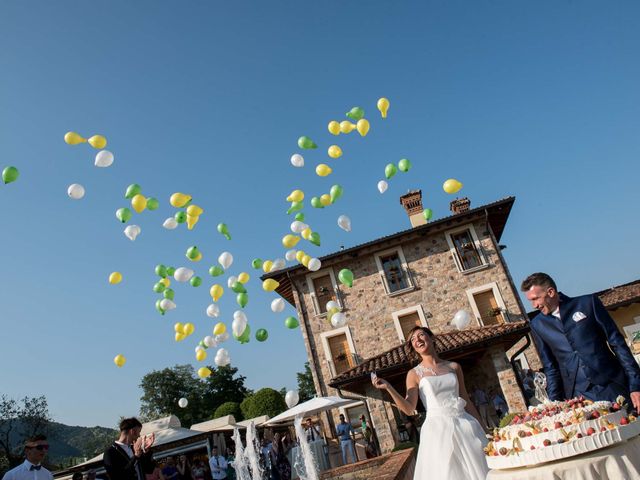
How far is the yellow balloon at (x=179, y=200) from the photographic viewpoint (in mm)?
7949

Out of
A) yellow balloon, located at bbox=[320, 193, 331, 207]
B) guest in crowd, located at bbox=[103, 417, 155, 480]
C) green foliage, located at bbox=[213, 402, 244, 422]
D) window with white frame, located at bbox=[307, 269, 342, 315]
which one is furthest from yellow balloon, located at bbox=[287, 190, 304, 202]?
green foliage, located at bbox=[213, 402, 244, 422]

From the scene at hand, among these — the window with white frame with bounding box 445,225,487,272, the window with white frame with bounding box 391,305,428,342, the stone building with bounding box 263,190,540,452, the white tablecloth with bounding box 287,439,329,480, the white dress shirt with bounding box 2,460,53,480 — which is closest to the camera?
the white dress shirt with bounding box 2,460,53,480

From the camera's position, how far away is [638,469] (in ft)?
6.95

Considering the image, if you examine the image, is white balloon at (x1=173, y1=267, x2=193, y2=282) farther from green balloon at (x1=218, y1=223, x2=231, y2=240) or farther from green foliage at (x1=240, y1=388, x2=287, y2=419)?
green foliage at (x1=240, y1=388, x2=287, y2=419)

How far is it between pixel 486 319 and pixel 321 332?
21.4 feet

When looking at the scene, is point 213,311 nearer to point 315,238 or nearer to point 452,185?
point 315,238

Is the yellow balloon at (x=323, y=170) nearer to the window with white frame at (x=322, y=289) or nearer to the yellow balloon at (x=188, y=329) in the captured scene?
the yellow balloon at (x=188, y=329)

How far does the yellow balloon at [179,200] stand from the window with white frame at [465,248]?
12.5 meters

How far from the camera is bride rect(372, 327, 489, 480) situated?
10.1 feet

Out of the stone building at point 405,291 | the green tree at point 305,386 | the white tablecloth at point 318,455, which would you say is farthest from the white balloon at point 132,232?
the green tree at point 305,386

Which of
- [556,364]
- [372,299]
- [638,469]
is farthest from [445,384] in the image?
[372,299]

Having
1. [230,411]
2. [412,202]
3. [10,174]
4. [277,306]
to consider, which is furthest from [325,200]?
[230,411]

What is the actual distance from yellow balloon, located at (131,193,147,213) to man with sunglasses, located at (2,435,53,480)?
156 inches

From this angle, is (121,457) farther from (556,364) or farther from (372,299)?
(372,299)
